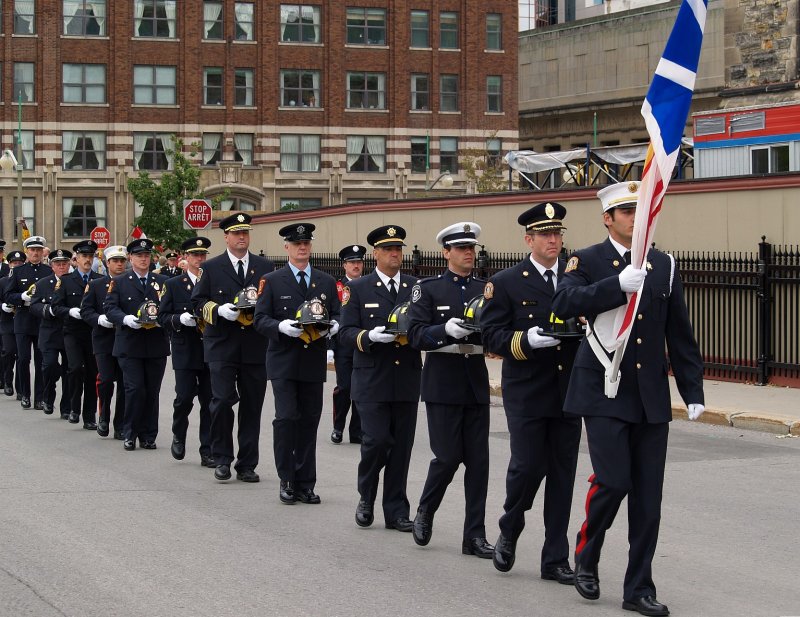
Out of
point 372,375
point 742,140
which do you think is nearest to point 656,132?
point 372,375

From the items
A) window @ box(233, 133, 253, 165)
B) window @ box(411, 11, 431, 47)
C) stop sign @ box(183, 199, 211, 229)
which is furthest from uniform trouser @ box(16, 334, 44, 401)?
window @ box(411, 11, 431, 47)

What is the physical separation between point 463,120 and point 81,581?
6211 centimetres

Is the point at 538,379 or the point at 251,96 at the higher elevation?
the point at 251,96

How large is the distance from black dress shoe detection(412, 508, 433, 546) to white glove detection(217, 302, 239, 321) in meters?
3.56

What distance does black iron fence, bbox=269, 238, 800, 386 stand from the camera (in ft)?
62.2

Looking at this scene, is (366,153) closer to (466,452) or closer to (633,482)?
(466,452)

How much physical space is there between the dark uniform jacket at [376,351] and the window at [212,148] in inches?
2238

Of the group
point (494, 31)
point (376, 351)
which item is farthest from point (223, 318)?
point (494, 31)

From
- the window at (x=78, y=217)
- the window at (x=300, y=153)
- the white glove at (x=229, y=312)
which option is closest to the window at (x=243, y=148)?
the window at (x=300, y=153)

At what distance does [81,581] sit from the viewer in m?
8.02

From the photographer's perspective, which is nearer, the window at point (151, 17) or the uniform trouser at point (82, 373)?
the uniform trouser at point (82, 373)

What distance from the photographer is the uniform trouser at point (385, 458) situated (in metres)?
9.70

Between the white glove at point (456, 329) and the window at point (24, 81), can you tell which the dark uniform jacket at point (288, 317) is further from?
the window at point (24, 81)

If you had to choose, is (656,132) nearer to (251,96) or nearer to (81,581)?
(81,581)
